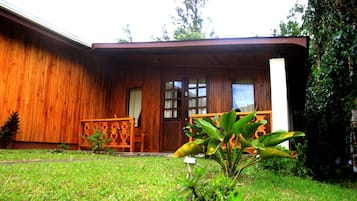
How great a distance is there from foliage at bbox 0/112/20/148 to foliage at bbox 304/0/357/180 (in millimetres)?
7200

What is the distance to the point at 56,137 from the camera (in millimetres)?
7590

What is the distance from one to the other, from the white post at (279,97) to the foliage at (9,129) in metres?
5.66

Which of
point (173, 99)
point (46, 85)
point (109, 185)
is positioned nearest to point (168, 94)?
point (173, 99)

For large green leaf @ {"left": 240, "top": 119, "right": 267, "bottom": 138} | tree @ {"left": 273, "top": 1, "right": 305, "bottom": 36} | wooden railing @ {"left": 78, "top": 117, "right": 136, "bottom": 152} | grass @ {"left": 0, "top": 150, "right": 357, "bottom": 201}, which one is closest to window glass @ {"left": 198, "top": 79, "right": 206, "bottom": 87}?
wooden railing @ {"left": 78, "top": 117, "right": 136, "bottom": 152}

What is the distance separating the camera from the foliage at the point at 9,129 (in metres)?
6.20

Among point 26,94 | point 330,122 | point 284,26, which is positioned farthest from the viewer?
point 284,26

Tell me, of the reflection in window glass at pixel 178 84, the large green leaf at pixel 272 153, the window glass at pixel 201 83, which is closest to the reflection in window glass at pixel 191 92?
the window glass at pixel 201 83

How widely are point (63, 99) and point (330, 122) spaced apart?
8.51m

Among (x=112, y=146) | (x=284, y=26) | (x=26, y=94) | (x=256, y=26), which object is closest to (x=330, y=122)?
(x=112, y=146)

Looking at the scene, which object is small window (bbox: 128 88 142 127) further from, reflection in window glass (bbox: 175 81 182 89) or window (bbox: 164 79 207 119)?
reflection in window glass (bbox: 175 81 182 89)

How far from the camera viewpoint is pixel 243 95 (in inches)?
320

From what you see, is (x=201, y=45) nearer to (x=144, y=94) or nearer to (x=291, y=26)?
(x=144, y=94)

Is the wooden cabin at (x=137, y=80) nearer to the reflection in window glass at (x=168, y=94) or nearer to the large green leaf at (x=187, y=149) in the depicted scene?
the reflection in window glass at (x=168, y=94)

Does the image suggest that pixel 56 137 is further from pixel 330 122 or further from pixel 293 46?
pixel 330 122
